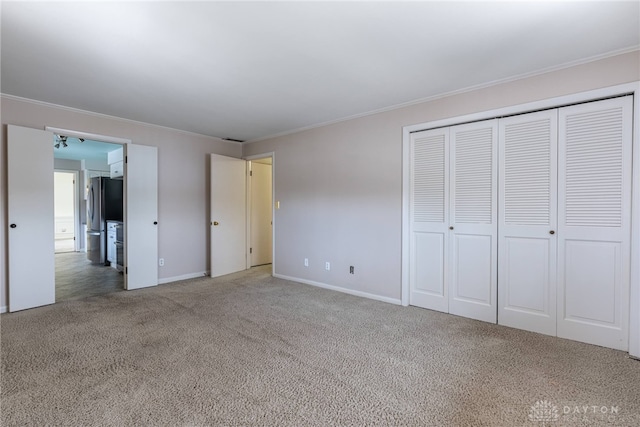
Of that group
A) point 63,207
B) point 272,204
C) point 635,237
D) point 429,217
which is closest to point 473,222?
point 429,217

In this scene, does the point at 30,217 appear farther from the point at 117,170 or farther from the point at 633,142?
the point at 633,142

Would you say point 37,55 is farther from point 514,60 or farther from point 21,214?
point 514,60

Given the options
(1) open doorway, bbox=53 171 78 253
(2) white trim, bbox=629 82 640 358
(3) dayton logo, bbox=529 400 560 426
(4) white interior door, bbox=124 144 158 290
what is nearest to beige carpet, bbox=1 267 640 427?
(3) dayton logo, bbox=529 400 560 426

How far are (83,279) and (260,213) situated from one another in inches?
122

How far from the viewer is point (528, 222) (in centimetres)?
283

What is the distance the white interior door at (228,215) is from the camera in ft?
16.5

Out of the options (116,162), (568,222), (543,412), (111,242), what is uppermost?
(116,162)

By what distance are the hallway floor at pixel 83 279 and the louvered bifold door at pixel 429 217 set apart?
13.5 ft

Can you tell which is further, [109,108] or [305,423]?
[109,108]

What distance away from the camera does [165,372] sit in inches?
83.4

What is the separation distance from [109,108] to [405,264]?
4.09m

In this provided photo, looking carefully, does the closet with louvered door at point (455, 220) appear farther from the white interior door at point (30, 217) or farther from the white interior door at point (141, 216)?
the white interior door at point (30, 217)

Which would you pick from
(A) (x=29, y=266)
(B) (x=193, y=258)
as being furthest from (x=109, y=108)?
(B) (x=193, y=258)

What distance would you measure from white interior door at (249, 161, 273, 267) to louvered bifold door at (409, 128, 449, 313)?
331cm
